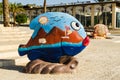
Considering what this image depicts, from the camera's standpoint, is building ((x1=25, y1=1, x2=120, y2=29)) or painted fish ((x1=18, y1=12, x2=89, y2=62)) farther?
building ((x1=25, y1=1, x2=120, y2=29))

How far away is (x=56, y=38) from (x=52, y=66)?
2.85 feet

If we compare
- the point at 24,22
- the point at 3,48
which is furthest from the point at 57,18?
the point at 24,22

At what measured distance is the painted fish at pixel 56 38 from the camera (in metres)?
10.4

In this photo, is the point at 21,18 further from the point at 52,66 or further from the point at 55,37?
the point at 52,66

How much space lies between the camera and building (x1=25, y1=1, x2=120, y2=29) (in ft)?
177

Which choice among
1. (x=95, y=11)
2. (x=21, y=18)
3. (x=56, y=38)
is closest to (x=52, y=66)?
(x=56, y=38)

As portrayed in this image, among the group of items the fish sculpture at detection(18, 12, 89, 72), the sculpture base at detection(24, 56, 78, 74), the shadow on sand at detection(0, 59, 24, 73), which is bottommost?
the shadow on sand at detection(0, 59, 24, 73)

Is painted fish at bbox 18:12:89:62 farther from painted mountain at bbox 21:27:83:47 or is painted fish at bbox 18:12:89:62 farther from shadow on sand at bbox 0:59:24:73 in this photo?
shadow on sand at bbox 0:59:24:73

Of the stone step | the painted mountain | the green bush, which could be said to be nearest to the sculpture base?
the painted mountain

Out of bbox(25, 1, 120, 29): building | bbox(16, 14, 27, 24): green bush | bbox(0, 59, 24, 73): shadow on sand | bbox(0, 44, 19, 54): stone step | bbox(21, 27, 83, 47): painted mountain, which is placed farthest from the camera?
bbox(16, 14, 27, 24): green bush

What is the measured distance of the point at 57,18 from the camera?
1057 centimetres

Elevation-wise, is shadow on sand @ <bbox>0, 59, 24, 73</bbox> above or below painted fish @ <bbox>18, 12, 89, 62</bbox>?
below

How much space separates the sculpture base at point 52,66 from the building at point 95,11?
43.6 meters

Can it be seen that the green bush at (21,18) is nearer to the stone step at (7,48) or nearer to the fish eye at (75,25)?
the stone step at (7,48)
